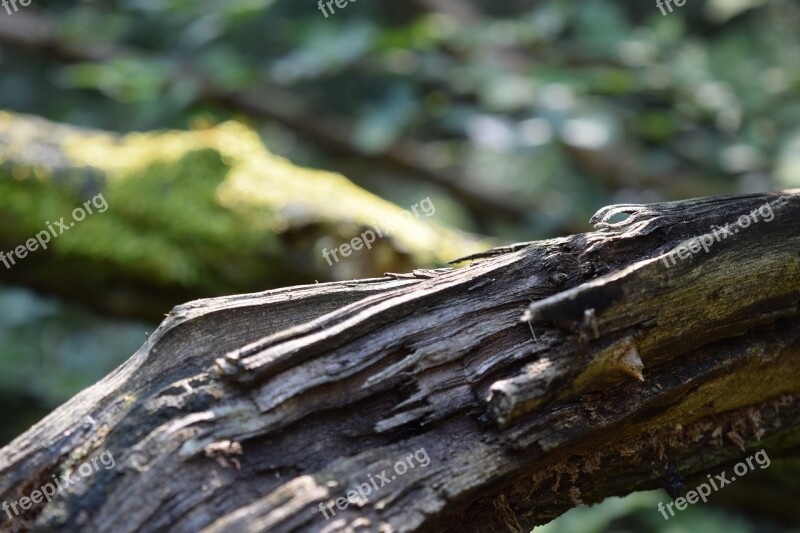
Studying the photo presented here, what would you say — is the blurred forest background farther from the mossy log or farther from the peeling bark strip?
the peeling bark strip

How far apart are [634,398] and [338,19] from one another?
161 inches

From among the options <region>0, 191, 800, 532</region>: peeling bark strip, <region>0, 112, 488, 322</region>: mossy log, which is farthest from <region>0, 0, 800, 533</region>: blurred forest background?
<region>0, 191, 800, 532</region>: peeling bark strip

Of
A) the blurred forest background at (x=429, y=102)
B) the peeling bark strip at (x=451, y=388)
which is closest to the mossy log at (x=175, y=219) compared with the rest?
the blurred forest background at (x=429, y=102)

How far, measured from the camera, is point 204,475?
37.9 inches

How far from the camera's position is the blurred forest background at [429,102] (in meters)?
3.34

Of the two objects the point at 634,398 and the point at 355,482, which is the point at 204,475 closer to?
the point at 355,482

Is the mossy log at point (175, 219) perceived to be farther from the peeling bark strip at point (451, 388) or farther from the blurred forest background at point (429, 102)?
the peeling bark strip at point (451, 388)

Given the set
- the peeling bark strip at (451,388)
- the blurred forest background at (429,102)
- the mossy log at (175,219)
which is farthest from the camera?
the blurred forest background at (429,102)

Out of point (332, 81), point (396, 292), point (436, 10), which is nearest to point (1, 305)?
point (332, 81)

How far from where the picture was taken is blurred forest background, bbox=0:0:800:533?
3340 mm

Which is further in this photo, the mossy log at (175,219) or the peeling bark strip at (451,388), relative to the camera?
the mossy log at (175,219)

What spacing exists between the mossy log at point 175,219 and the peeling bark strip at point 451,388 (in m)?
1.19

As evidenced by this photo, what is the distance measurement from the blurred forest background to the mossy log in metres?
0.04

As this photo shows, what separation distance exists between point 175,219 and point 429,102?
1.65 meters
